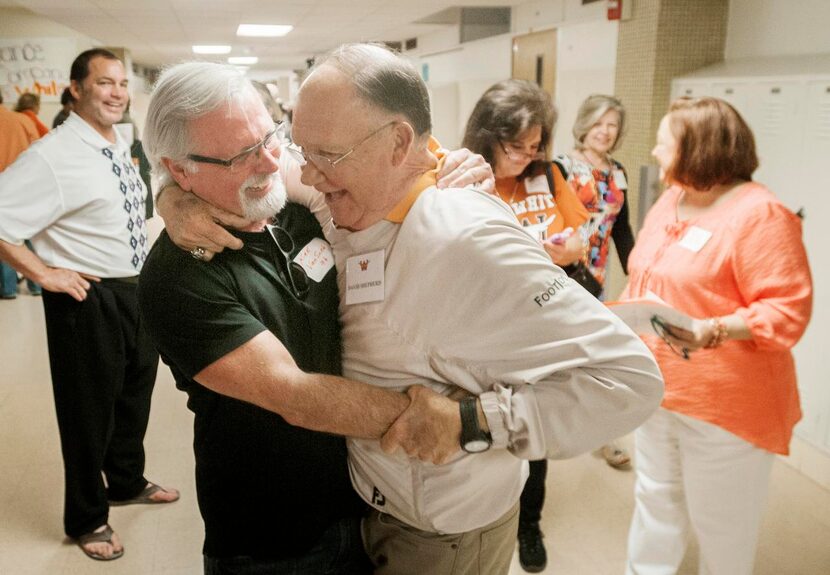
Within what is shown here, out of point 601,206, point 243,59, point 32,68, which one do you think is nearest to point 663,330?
point 601,206

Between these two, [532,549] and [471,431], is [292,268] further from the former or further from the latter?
[532,549]

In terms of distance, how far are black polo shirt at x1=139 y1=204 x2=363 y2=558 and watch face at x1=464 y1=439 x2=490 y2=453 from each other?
315 mm

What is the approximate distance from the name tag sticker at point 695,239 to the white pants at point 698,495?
530 millimetres

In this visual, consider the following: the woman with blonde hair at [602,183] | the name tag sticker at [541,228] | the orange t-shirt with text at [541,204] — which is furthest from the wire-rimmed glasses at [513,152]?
the woman with blonde hair at [602,183]

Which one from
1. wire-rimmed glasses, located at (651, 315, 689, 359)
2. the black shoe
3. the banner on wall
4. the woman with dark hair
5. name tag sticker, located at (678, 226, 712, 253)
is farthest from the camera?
the banner on wall

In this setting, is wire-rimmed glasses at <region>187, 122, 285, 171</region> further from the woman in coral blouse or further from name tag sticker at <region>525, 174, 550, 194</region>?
name tag sticker at <region>525, 174, 550, 194</region>

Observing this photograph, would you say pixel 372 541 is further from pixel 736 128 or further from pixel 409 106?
pixel 736 128

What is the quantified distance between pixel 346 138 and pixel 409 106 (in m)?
0.13

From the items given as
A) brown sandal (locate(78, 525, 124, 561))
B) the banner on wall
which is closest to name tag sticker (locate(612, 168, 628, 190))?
brown sandal (locate(78, 525, 124, 561))

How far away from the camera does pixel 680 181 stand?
201 cm

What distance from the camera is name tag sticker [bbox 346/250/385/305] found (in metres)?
1.11

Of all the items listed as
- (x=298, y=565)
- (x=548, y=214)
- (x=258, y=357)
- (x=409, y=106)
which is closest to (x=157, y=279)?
(x=258, y=357)

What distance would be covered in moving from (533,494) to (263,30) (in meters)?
9.05

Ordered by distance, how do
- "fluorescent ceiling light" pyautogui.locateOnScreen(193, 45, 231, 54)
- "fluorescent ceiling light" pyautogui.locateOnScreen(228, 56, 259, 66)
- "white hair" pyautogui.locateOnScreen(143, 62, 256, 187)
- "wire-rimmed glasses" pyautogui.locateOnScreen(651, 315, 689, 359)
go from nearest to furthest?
"white hair" pyautogui.locateOnScreen(143, 62, 256, 187) < "wire-rimmed glasses" pyautogui.locateOnScreen(651, 315, 689, 359) < "fluorescent ceiling light" pyautogui.locateOnScreen(193, 45, 231, 54) < "fluorescent ceiling light" pyautogui.locateOnScreen(228, 56, 259, 66)
